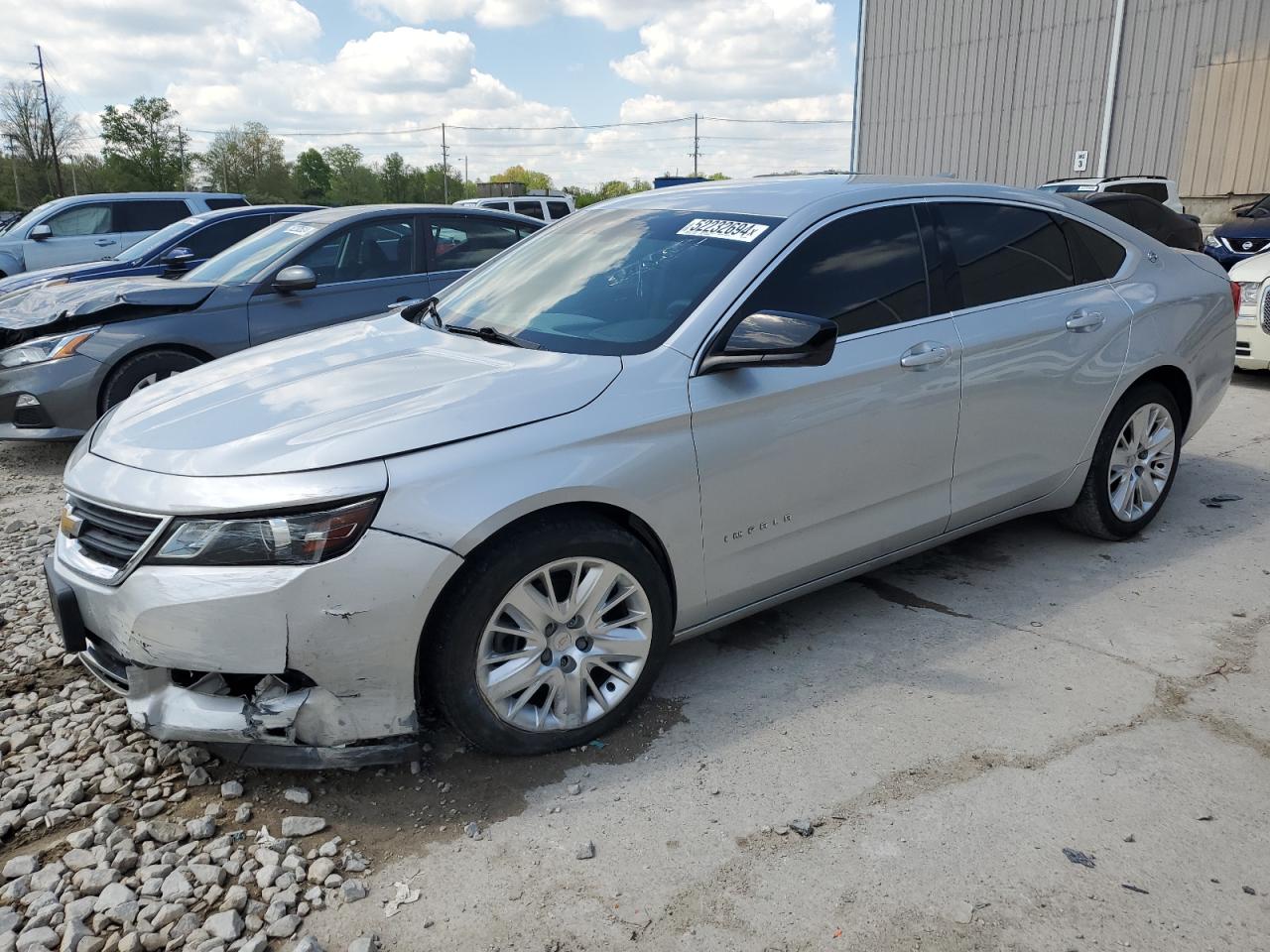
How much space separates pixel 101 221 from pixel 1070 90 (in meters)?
20.3

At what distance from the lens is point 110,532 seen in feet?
9.06

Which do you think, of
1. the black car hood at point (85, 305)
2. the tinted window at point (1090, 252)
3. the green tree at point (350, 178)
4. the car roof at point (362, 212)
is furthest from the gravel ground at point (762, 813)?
the green tree at point (350, 178)

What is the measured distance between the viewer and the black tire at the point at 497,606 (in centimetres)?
269

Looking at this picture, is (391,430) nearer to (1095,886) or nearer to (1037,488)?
(1095,886)

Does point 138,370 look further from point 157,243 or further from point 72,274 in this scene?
point 157,243

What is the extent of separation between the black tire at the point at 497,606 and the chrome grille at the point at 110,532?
82 cm

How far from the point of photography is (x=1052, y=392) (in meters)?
4.08

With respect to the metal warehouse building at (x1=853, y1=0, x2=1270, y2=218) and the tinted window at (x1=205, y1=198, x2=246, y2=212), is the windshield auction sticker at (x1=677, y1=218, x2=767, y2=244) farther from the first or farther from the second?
the metal warehouse building at (x1=853, y1=0, x2=1270, y2=218)

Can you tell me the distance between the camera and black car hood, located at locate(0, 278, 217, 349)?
6.25 m

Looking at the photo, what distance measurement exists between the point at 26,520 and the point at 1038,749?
203 inches

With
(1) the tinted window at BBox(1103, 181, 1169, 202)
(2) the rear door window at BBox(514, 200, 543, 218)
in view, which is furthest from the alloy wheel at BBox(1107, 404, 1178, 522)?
(2) the rear door window at BBox(514, 200, 543, 218)

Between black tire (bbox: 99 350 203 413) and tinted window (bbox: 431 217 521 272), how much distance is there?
1.88 meters

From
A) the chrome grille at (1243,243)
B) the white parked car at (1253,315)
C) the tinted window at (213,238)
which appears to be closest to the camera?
the white parked car at (1253,315)

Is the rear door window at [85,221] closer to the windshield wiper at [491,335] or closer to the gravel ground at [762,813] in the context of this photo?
the gravel ground at [762,813]
